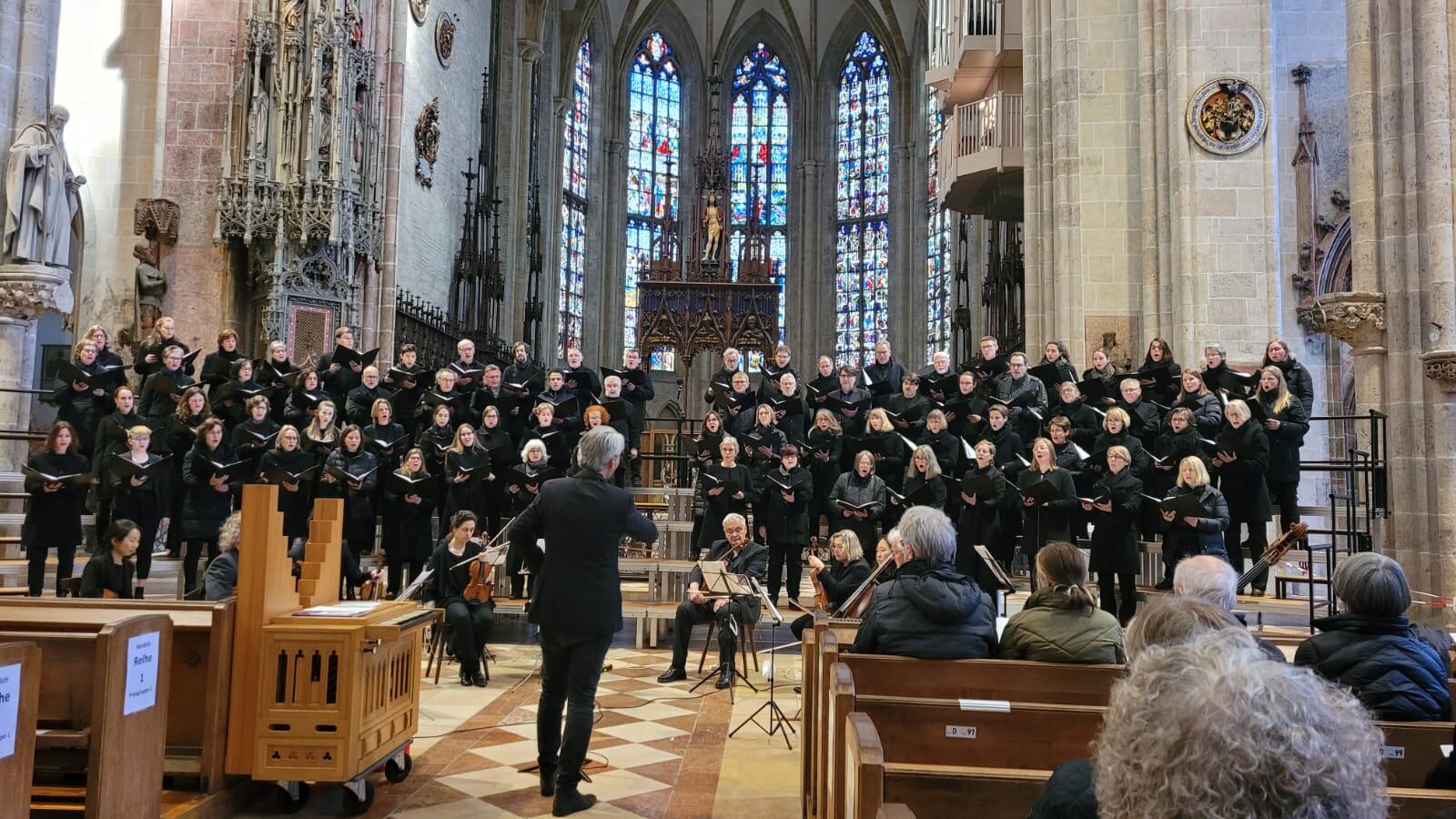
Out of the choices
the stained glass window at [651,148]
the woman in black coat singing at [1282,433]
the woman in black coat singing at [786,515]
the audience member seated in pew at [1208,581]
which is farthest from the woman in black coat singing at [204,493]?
the stained glass window at [651,148]

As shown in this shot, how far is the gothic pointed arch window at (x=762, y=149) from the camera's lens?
2992cm

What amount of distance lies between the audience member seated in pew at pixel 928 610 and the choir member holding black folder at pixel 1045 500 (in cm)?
437

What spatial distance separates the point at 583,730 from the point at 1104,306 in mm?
9946

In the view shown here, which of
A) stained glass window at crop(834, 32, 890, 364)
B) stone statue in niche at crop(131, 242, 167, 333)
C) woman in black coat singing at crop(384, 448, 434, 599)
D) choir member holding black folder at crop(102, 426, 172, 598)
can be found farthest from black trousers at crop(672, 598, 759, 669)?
stained glass window at crop(834, 32, 890, 364)

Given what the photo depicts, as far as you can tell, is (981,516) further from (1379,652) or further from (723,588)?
(1379,652)

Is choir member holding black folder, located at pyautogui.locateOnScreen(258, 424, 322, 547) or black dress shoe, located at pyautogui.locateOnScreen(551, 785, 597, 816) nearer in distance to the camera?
black dress shoe, located at pyautogui.locateOnScreen(551, 785, 597, 816)

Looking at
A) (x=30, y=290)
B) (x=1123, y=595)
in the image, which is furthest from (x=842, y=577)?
(x=30, y=290)

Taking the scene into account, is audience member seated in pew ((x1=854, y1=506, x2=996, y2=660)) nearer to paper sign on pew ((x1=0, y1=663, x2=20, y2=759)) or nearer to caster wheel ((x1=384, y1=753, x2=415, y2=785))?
caster wheel ((x1=384, y1=753, x2=415, y2=785))

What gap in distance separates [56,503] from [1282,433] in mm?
9687

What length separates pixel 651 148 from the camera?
2991 centimetres

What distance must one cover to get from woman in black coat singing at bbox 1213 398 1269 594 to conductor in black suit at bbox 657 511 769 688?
12.1 ft

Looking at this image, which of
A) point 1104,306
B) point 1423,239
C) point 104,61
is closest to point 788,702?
point 1423,239

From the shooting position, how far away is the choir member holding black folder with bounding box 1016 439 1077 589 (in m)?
8.55

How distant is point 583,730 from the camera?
15.3ft
